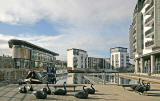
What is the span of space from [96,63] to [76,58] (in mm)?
33973

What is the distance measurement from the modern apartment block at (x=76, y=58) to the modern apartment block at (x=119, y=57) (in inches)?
1160

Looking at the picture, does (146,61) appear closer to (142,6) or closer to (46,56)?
(142,6)

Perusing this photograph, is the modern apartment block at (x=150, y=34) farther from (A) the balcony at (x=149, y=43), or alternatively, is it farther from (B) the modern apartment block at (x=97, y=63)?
(B) the modern apartment block at (x=97, y=63)

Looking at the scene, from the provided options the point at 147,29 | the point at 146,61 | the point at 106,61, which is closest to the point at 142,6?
the point at 147,29

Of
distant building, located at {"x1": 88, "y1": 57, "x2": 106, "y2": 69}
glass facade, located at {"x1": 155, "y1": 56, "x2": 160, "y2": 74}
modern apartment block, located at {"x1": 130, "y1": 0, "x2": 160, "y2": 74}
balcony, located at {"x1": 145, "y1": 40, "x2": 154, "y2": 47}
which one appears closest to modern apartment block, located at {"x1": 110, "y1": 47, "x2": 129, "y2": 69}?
distant building, located at {"x1": 88, "y1": 57, "x2": 106, "y2": 69}

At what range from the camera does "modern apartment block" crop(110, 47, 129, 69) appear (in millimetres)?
172512

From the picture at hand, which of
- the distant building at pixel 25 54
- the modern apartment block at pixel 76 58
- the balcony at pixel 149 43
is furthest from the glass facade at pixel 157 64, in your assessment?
the modern apartment block at pixel 76 58

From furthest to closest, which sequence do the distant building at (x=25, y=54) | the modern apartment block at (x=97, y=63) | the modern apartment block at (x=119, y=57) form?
the modern apartment block at (x=97, y=63) < the modern apartment block at (x=119, y=57) < the distant building at (x=25, y=54)

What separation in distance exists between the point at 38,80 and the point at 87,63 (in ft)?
515

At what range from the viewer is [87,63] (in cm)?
18125

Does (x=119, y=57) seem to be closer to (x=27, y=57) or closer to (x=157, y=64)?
(x=157, y=64)

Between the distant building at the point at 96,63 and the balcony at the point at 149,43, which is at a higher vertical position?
the balcony at the point at 149,43

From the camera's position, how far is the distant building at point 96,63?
186500mm

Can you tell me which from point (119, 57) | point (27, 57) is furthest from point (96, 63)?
point (27, 57)
